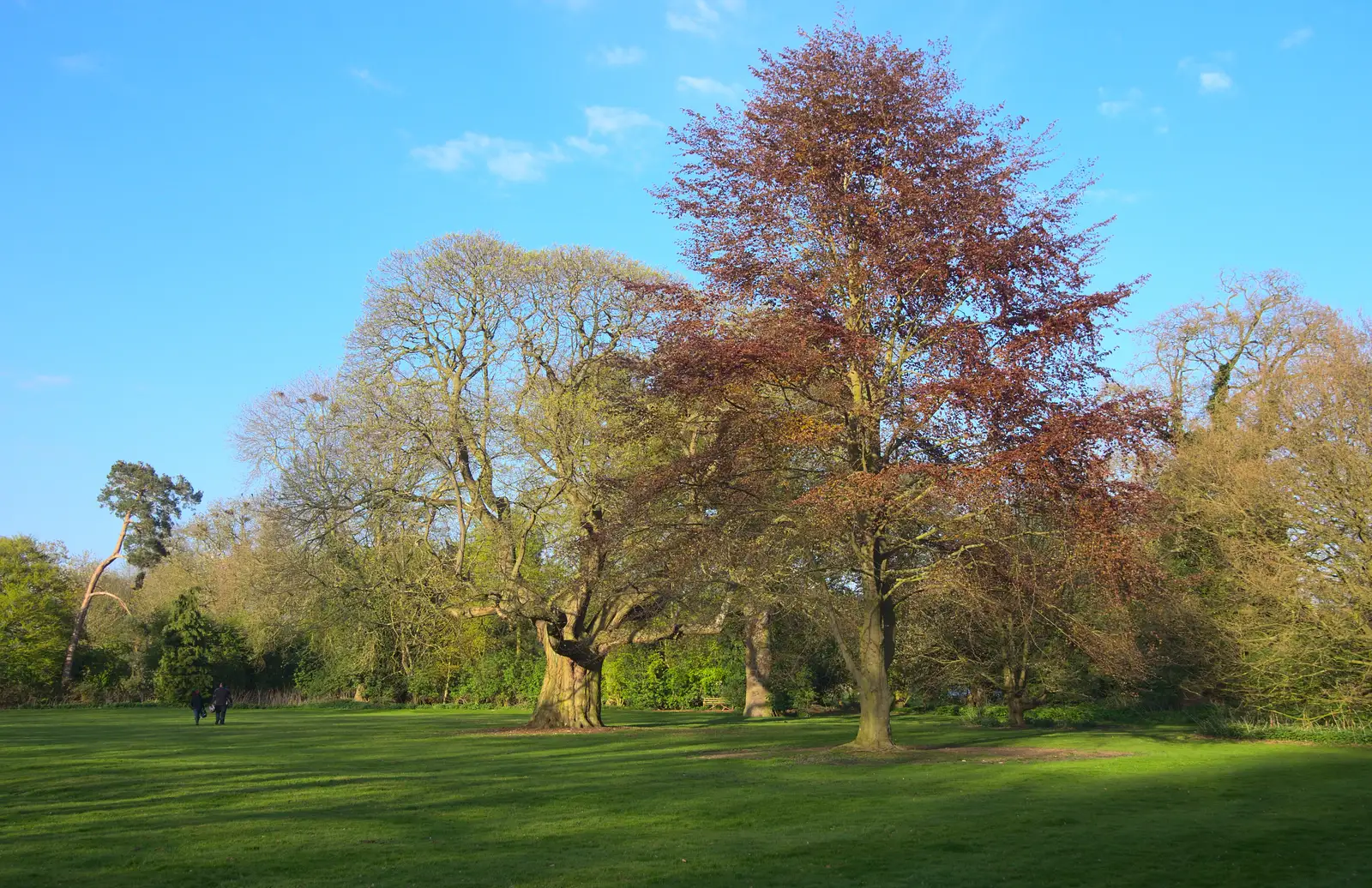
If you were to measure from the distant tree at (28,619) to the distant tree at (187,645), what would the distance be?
18.7ft

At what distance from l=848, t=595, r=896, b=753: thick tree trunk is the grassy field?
932 millimetres

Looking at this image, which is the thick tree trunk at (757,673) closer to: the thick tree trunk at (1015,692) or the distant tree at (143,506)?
the thick tree trunk at (1015,692)

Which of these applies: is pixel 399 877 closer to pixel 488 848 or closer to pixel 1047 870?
pixel 488 848

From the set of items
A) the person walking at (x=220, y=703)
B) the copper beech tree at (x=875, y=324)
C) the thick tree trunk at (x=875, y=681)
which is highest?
the copper beech tree at (x=875, y=324)

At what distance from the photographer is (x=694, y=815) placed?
11.5m

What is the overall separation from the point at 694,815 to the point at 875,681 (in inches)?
314

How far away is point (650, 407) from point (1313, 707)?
1637 centimetres

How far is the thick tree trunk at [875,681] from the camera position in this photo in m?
18.5

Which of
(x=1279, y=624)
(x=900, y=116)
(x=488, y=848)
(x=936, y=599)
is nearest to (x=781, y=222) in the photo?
(x=900, y=116)

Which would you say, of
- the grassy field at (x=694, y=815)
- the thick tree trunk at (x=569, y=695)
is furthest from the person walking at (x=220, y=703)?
the thick tree trunk at (x=569, y=695)

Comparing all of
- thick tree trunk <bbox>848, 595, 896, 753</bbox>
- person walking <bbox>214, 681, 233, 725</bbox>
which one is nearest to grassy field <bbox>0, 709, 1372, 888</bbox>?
thick tree trunk <bbox>848, 595, 896, 753</bbox>

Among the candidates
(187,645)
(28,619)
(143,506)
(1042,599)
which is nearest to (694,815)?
(1042,599)

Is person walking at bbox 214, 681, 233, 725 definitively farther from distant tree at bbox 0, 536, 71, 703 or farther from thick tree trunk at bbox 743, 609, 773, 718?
distant tree at bbox 0, 536, 71, 703

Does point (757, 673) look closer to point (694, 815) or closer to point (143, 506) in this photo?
point (694, 815)
